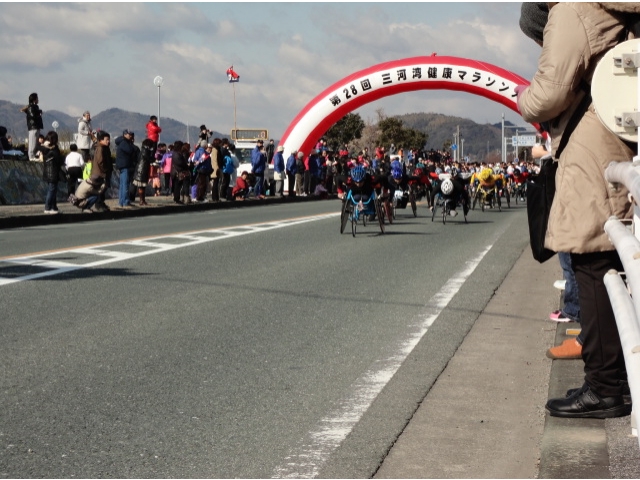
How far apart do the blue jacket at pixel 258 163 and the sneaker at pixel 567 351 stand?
2979 centimetres

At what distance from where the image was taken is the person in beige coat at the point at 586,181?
4.73m

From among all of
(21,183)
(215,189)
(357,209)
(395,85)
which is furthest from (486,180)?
(21,183)

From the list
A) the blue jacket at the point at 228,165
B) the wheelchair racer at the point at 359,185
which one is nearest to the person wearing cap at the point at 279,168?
the blue jacket at the point at 228,165

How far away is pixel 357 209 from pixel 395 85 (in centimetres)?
2246

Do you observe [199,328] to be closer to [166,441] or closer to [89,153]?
[166,441]

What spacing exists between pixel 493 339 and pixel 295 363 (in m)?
1.66

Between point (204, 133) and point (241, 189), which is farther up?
point (204, 133)

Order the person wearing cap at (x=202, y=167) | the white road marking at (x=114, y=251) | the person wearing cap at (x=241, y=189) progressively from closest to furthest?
the white road marking at (x=114, y=251)
the person wearing cap at (x=202, y=167)
the person wearing cap at (x=241, y=189)

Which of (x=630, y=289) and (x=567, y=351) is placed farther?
(x=567, y=351)

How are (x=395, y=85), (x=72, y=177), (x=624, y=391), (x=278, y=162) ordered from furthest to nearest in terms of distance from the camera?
(x=395, y=85), (x=278, y=162), (x=72, y=177), (x=624, y=391)

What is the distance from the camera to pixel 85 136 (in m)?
28.6

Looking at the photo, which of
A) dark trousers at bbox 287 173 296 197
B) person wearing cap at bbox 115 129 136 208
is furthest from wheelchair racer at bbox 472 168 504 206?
person wearing cap at bbox 115 129 136 208

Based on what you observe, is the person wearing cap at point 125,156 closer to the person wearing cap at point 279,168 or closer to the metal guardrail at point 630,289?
the person wearing cap at point 279,168

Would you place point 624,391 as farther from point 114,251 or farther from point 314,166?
point 314,166
